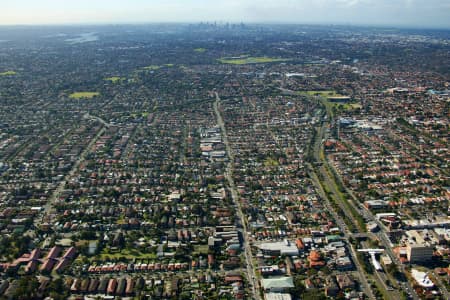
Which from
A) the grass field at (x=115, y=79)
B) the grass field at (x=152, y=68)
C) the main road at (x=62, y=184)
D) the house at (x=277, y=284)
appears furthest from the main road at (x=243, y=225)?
the grass field at (x=152, y=68)

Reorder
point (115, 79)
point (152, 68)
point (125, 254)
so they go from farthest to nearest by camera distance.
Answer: point (152, 68)
point (115, 79)
point (125, 254)

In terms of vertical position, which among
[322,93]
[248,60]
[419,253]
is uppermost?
[248,60]

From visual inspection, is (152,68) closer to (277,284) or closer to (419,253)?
(277,284)

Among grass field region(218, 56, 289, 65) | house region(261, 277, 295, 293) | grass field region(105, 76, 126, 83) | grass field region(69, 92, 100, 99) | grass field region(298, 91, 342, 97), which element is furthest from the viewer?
grass field region(218, 56, 289, 65)

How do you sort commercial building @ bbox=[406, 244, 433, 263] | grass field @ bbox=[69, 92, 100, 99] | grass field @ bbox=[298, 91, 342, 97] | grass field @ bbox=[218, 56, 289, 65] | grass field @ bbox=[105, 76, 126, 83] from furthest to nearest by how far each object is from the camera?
grass field @ bbox=[218, 56, 289, 65] < grass field @ bbox=[105, 76, 126, 83] < grass field @ bbox=[298, 91, 342, 97] < grass field @ bbox=[69, 92, 100, 99] < commercial building @ bbox=[406, 244, 433, 263]

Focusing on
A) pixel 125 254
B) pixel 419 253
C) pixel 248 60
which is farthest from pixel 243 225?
pixel 248 60

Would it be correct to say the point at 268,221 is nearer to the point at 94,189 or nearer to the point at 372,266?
the point at 372,266

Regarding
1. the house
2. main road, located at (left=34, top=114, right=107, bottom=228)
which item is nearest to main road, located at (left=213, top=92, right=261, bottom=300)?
the house

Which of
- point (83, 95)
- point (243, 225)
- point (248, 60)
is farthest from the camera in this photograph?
point (248, 60)

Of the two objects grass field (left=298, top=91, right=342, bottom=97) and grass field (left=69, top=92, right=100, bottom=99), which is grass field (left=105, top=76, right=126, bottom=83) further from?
grass field (left=298, top=91, right=342, bottom=97)

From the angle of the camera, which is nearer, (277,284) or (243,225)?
(277,284)

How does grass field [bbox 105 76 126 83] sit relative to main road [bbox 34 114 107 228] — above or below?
above

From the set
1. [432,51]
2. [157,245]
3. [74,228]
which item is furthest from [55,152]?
[432,51]
